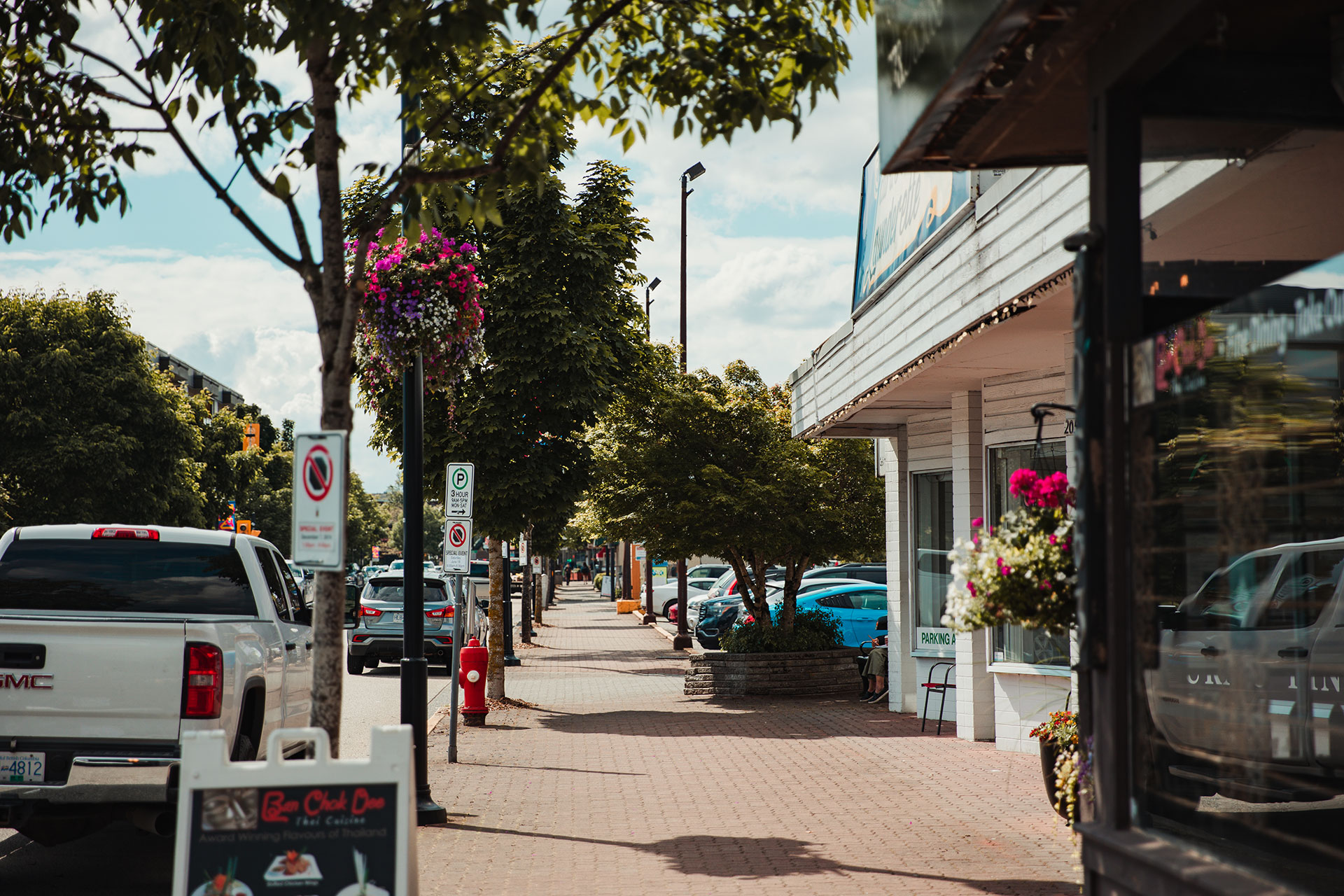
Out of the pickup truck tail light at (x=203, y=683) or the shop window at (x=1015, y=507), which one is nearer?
the pickup truck tail light at (x=203, y=683)

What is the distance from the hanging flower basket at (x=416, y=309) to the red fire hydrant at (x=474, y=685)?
6.92 meters

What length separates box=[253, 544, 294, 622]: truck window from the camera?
8.76m

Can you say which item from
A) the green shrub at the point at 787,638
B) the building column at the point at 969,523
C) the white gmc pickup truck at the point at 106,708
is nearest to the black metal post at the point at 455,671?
the white gmc pickup truck at the point at 106,708

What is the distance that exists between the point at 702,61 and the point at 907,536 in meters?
9.86

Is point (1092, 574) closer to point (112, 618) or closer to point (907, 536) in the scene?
point (112, 618)

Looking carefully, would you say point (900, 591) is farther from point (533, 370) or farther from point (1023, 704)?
point (533, 370)

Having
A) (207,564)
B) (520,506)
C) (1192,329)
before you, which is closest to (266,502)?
(520,506)

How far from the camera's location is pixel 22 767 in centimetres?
639

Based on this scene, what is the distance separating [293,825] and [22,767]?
112 inches

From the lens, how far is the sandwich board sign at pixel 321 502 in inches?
190

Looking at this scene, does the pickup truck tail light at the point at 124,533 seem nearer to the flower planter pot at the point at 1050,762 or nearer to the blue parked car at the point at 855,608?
the flower planter pot at the point at 1050,762

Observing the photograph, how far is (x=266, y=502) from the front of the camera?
76.5m

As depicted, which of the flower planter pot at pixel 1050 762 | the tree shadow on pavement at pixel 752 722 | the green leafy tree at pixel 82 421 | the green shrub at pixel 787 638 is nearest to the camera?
the flower planter pot at pixel 1050 762

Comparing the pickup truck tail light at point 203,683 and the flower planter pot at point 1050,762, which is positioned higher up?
the pickup truck tail light at point 203,683
